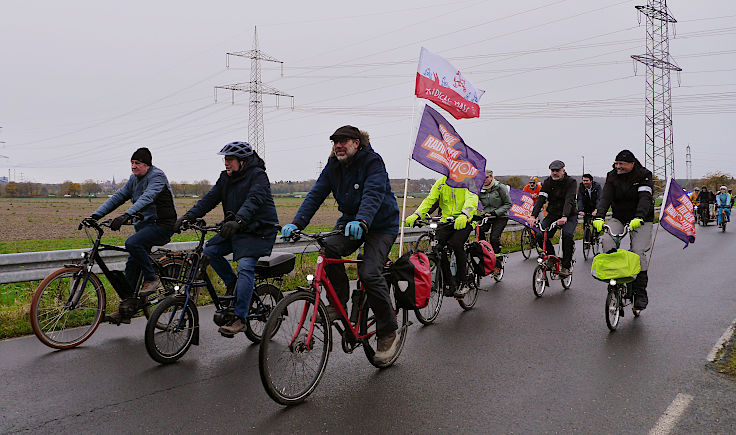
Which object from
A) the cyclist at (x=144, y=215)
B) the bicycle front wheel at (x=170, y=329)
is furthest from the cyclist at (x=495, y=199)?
the bicycle front wheel at (x=170, y=329)

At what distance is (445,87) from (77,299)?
233 inches

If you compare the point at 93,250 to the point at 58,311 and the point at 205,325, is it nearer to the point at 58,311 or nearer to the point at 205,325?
the point at 58,311

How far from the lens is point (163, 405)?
161 inches

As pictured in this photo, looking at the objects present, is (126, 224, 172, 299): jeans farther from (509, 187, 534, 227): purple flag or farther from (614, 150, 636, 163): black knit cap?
(509, 187, 534, 227): purple flag

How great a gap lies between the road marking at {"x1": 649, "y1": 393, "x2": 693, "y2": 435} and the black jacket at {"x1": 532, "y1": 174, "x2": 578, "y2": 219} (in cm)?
522

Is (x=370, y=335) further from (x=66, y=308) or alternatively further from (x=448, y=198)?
(x=448, y=198)

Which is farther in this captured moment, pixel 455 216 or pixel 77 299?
pixel 455 216

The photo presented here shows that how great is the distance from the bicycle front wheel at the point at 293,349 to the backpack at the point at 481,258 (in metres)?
4.08

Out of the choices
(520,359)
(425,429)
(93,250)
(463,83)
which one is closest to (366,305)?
(425,429)

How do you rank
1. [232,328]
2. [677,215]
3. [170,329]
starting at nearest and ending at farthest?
[170,329] → [232,328] → [677,215]

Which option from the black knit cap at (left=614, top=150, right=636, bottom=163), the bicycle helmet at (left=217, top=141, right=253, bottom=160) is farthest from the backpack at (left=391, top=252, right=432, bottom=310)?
the black knit cap at (left=614, top=150, right=636, bottom=163)

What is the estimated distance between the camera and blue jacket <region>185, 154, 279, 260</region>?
5477 mm

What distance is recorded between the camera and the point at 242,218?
5.29 meters

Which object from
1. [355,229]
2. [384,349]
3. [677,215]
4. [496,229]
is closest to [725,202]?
[496,229]
